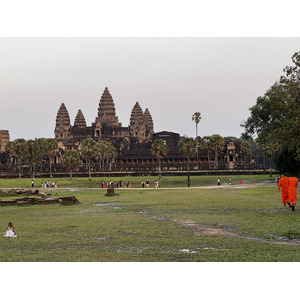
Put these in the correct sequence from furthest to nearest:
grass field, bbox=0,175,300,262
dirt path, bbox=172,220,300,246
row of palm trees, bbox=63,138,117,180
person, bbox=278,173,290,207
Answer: row of palm trees, bbox=63,138,117,180 → person, bbox=278,173,290,207 → dirt path, bbox=172,220,300,246 → grass field, bbox=0,175,300,262

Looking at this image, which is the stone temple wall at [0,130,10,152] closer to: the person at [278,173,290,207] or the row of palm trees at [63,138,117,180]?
the row of palm trees at [63,138,117,180]

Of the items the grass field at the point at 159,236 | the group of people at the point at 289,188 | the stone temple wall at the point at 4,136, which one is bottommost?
the grass field at the point at 159,236

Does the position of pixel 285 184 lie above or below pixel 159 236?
above

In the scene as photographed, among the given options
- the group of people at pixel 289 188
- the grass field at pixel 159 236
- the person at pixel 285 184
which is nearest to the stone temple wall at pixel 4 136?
the grass field at pixel 159 236

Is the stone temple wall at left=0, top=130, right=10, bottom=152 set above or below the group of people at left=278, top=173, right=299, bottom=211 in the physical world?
above

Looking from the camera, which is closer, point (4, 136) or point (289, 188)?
point (289, 188)

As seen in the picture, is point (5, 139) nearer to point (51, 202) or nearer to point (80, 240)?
point (51, 202)

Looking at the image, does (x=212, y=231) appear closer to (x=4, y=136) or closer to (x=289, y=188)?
(x=289, y=188)

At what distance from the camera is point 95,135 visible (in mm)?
198500

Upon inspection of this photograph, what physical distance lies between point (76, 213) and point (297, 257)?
17.0 m

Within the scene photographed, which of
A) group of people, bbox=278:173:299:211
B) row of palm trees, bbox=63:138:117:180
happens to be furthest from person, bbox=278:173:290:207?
row of palm trees, bbox=63:138:117:180

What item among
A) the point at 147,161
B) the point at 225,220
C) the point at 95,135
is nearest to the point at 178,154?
the point at 147,161

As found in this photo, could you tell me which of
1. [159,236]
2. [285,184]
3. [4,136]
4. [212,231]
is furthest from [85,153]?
[4,136]

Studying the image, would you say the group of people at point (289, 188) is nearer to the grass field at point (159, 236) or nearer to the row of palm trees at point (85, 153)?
the grass field at point (159, 236)
